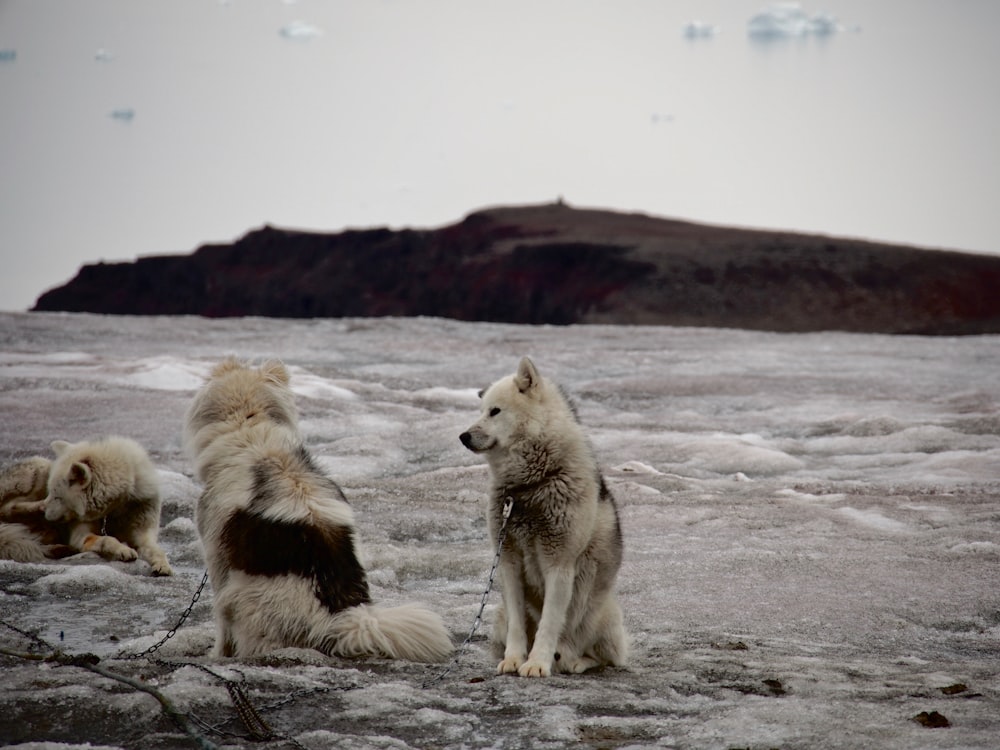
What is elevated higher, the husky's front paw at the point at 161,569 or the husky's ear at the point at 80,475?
the husky's ear at the point at 80,475

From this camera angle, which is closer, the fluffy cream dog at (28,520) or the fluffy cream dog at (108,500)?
the fluffy cream dog at (28,520)

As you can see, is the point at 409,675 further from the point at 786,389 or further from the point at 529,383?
the point at 786,389

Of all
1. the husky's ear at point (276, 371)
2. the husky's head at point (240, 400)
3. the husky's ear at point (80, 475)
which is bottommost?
the husky's ear at point (80, 475)

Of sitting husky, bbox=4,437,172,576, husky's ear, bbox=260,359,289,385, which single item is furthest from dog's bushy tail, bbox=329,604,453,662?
sitting husky, bbox=4,437,172,576

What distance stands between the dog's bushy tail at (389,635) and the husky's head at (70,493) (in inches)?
190

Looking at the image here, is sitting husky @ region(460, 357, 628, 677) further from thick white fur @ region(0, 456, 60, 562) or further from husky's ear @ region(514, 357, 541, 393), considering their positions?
thick white fur @ region(0, 456, 60, 562)

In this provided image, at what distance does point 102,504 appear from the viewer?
10.3 meters

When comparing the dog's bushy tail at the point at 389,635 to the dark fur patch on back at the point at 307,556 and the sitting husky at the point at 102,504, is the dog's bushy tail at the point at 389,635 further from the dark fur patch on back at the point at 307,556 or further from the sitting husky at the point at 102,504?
the sitting husky at the point at 102,504

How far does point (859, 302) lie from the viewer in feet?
151

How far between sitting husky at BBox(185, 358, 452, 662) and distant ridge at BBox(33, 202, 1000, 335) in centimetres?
3877

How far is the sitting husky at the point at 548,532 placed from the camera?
677 centimetres

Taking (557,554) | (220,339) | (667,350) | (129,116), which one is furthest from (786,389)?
(129,116)

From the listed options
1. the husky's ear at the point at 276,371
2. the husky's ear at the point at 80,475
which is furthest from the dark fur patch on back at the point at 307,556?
the husky's ear at the point at 80,475

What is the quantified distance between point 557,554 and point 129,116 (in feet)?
133
